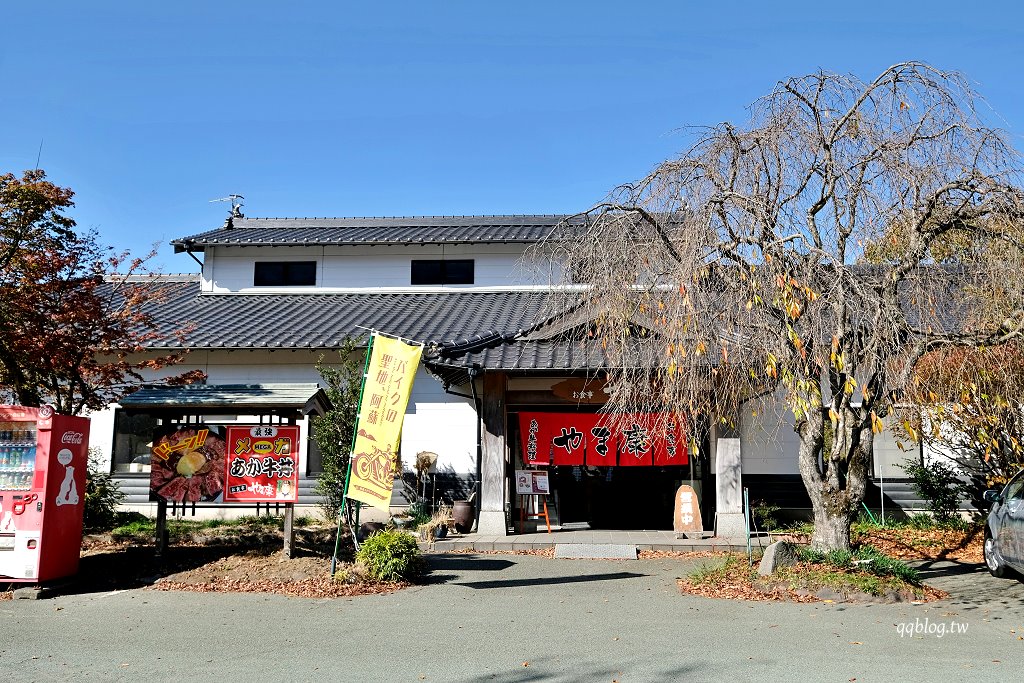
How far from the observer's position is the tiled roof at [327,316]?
1650 centimetres

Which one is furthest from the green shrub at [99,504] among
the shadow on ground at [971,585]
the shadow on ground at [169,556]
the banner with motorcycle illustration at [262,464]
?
the shadow on ground at [971,585]

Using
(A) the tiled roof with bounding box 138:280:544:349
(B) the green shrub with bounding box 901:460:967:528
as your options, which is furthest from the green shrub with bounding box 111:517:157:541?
(B) the green shrub with bounding box 901:460:967:528

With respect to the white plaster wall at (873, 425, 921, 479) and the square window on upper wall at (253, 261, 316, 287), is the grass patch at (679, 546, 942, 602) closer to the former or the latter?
the white plaster wall at (873, 425, 921, 479)

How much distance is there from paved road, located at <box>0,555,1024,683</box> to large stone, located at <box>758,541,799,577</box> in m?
0.92

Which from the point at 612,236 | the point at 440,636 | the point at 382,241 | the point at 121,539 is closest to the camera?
the point at 440,636

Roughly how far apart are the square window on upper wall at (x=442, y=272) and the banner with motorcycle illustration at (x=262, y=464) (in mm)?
10305

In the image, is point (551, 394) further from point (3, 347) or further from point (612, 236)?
point (3, 347)

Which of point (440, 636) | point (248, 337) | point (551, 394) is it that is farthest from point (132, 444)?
point (440, 636)

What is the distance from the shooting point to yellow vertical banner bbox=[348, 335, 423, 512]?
9578 millimetres

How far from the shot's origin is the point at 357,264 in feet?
69.3

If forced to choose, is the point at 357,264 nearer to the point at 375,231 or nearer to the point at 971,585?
the point at 375,231

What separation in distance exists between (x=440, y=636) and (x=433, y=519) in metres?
6.89

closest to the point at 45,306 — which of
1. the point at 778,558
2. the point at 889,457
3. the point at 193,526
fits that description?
the point at 193,526

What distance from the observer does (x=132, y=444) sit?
54.1 feet
